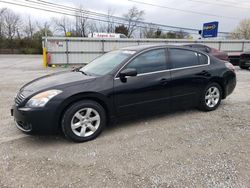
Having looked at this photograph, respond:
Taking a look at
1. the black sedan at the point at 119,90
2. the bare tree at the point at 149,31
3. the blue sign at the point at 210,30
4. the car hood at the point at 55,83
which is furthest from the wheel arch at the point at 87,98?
the bare tree at the point at 149,31

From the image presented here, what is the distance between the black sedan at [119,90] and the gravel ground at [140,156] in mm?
315

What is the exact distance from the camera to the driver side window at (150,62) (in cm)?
376

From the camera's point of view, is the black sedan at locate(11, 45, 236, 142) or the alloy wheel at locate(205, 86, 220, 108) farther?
the alloy wheel at locate(205, 86, 220, 108)

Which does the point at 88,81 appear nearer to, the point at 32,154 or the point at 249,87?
the point at 32,154

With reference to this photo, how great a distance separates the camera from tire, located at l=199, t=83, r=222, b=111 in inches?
179

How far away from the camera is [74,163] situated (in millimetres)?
2742

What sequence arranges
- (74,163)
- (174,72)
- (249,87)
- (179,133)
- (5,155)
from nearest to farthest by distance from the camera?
1. (74,163)
2. (5,155)
3. (179,133)
4. (174,72)
5. (249,87)

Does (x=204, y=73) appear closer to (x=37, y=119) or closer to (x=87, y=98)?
(x=87, y=98)

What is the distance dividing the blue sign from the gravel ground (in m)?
18.4

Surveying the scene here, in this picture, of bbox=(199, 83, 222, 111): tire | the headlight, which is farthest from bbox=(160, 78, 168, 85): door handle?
the headlight

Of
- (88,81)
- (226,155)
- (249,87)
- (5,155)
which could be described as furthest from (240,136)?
(249,87)

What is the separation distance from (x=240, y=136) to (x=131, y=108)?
1.87m

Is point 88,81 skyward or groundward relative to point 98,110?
skyward

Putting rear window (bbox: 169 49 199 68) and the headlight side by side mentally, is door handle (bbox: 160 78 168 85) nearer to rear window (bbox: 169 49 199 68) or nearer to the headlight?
rear window (bbox: 169 49 199 68)
